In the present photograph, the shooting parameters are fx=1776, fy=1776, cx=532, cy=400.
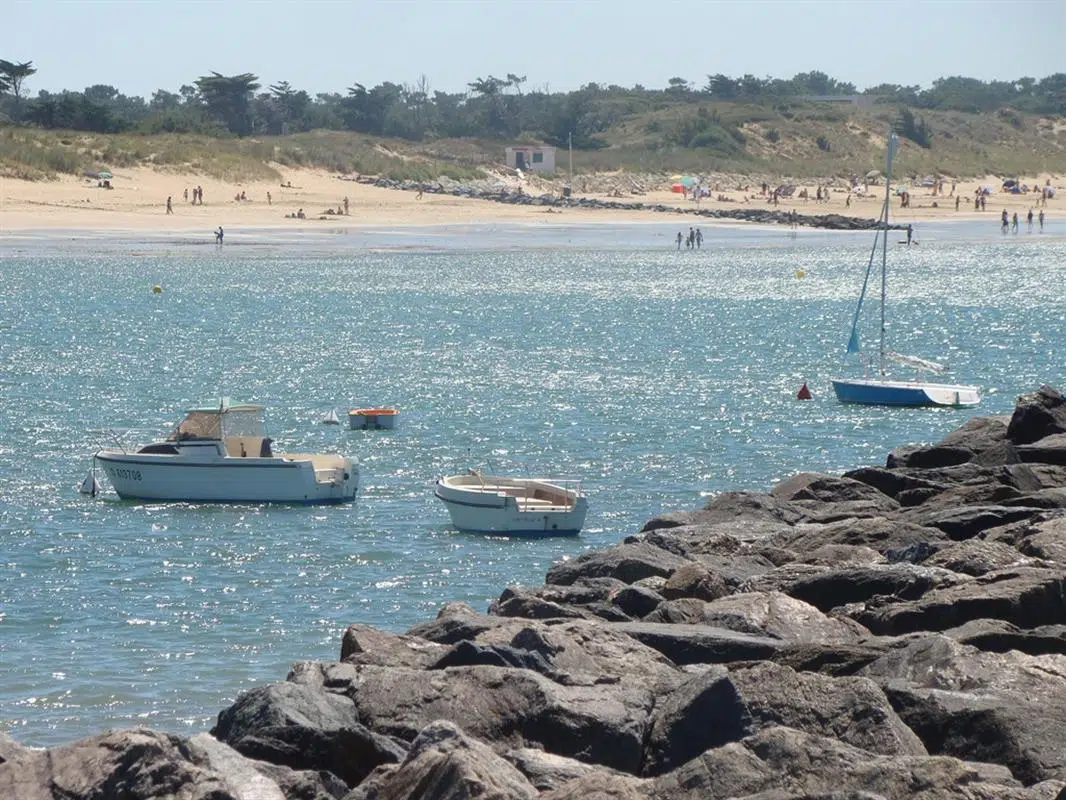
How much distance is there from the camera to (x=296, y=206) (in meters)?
106

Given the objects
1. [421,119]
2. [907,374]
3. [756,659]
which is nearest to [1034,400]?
[756,659]

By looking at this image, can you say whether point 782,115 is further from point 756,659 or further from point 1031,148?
point 756,659

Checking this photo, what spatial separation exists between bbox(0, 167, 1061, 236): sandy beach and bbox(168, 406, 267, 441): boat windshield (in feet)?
206

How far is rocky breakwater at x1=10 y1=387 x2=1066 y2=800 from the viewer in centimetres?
957

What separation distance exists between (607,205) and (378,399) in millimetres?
80125

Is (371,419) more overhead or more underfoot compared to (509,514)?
more underfoot

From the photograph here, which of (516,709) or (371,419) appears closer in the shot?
(516,709)

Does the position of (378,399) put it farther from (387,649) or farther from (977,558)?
(387,649)

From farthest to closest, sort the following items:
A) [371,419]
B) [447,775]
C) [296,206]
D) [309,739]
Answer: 1. [296,206]
2. [371,419]
3. [309,739]
4. [447,775]

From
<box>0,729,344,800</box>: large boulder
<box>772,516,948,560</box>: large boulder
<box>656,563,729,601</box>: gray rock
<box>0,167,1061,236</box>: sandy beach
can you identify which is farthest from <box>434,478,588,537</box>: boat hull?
<box>0,167,1061,236</box>: sandy beach

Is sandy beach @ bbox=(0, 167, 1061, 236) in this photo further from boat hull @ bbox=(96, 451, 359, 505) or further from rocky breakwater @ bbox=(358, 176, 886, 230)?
boat hull @ bbox=(96, 451, 359, 505)

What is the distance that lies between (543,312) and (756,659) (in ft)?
174

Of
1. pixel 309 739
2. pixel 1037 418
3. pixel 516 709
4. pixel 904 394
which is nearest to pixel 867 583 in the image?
pixel 516 709

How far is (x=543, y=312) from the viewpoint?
6619 cm
